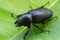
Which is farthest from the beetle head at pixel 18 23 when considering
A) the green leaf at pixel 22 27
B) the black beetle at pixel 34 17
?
the green leaf at pixel 22 27

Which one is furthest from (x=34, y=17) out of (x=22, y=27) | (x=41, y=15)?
(x=22, y=27)

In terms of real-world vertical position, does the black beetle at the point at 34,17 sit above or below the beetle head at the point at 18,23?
above

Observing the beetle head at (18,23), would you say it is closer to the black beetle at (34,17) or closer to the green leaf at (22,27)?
the black beetle at (34,17)

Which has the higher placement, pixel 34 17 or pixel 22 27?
pixel 34 17

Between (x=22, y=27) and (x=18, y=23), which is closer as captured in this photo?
(x=18, y=23)

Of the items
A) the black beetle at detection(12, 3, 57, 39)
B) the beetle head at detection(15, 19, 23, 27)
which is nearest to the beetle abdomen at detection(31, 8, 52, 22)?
the black beetle at detection(12, 3, 57, 39)

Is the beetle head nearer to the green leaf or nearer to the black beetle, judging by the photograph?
the black beetle

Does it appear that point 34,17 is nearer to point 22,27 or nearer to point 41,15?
point 41,15
